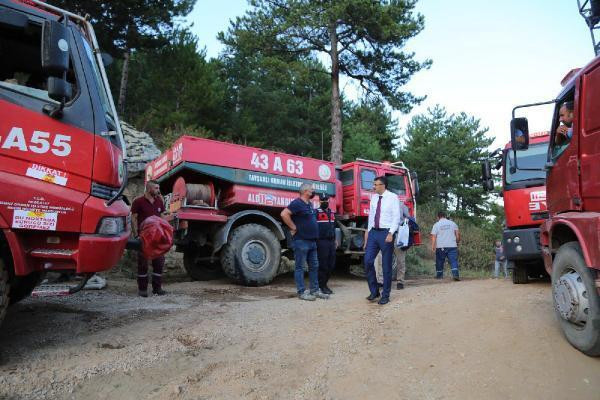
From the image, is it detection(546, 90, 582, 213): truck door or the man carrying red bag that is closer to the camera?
detection(546, 90, 582, 213): truck door

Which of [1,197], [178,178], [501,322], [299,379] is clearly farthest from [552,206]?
[178,178]

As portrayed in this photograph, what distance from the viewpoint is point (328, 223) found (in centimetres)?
654

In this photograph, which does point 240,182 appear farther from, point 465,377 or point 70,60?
point 465,377

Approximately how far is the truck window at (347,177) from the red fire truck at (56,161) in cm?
672

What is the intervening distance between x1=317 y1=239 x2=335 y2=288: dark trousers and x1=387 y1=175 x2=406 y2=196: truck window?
4329mm

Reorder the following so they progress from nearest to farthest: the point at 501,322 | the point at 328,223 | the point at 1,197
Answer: the point at 1,197 → the point at 501,322 → the point at 328,223

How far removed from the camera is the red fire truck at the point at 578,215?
10.3 ft

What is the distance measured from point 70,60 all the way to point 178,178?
171 inches

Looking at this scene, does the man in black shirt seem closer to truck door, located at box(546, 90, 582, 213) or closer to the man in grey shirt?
truck door, located at box(546, 90, 582, 213)

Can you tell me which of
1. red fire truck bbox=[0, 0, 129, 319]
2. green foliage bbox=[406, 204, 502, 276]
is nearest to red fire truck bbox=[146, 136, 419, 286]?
red fire truck bbox=[0, 0, 129, 319]

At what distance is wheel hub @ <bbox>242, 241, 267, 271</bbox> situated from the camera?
7754mm

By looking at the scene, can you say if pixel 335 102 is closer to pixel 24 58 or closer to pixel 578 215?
pixel 24 58

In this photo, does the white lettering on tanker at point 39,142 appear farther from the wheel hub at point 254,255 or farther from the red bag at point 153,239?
the wheel hub at point 254,255

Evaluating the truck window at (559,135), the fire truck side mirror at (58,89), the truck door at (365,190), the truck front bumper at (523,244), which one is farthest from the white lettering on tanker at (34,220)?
the truck door at (365,190)
